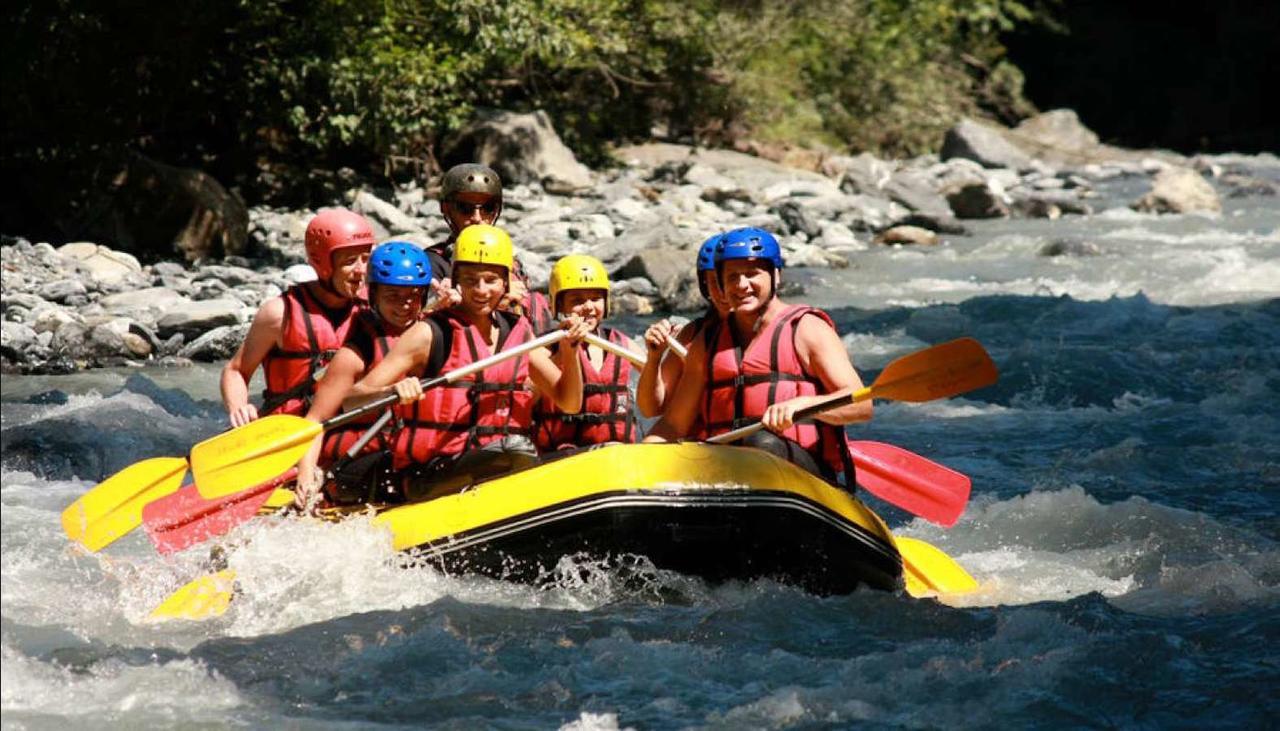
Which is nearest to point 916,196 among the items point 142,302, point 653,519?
point 142,302

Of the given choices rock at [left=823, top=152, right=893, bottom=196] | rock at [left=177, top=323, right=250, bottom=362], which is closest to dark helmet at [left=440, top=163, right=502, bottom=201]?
rock at [left=177, top=323, right=250, bottom=362]

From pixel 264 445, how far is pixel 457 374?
2.07ft

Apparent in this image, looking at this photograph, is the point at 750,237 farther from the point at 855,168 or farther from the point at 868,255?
the point at 855,168

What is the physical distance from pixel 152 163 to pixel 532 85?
5574mm

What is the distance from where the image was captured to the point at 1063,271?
46.7 ft

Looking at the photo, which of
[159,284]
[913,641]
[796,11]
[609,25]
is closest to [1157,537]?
[913,641]

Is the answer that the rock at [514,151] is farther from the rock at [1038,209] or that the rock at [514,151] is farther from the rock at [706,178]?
the rock at [1038,209]

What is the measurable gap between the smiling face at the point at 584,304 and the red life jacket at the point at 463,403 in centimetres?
30

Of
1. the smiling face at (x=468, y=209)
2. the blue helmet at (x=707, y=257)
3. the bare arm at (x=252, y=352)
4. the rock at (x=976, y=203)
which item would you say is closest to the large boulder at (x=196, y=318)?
the smiling face at (x=468, y=209)

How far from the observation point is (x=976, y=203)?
711 inches

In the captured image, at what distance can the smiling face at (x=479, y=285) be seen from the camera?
548cm

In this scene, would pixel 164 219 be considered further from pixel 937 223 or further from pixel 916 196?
pixel 916 196

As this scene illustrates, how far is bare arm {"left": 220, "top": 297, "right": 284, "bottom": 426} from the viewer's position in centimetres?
591

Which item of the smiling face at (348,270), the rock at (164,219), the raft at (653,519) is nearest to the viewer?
the raft at (653,519)
